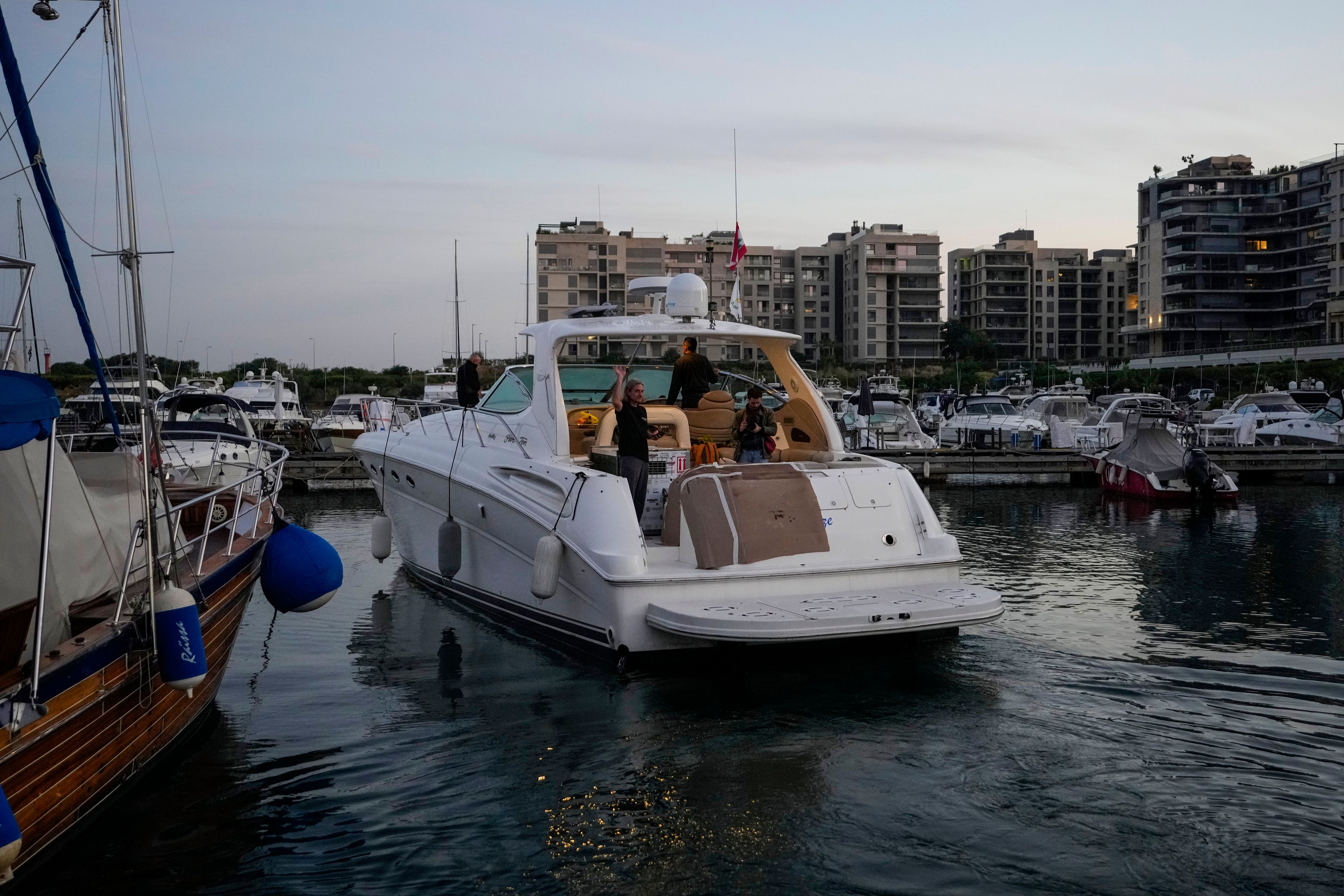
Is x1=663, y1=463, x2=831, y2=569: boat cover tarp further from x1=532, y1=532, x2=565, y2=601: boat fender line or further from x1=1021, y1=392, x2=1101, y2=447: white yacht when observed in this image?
x1=1021, y1=392, x2=1101, y2=447: white yacht

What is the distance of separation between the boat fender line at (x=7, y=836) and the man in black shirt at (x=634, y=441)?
5007 mm

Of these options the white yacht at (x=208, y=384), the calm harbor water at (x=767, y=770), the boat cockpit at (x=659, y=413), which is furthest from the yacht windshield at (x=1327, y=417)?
the white yacht at (x=208, y=384)

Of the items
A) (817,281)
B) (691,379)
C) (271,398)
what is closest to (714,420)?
(691,379)

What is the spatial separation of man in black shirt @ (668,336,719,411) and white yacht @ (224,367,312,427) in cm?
1856

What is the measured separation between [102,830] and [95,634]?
38.7 inches

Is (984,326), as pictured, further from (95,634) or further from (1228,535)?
(95,634)

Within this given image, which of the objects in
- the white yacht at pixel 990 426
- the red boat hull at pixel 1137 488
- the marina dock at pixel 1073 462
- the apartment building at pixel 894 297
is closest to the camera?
the red boat hull at pixel 1137 488

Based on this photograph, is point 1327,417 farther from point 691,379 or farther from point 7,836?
point 7,836

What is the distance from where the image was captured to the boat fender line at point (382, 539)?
37.8ft

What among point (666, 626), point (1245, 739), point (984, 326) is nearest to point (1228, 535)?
point (1245, 739)

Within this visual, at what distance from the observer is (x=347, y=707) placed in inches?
285

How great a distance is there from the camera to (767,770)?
5.64 metres

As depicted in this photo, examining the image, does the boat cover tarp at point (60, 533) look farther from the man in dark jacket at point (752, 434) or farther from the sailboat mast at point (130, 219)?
the man in dark jacket at point (752, 434)

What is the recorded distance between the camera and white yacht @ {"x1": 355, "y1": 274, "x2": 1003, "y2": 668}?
7117 millimetres
